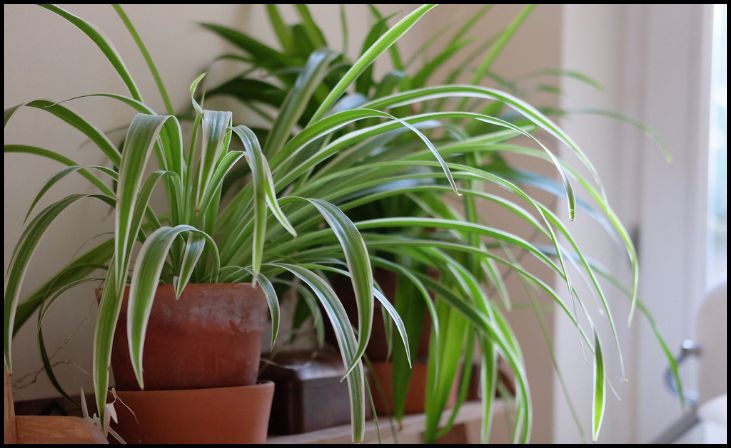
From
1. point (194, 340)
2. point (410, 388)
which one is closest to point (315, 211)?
point (194, 340)

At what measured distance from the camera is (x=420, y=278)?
923 mm

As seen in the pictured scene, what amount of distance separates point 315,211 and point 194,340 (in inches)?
8.4

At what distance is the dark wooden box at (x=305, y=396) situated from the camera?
918 millimetres

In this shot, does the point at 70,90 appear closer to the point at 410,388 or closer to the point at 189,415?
the point at 189,415

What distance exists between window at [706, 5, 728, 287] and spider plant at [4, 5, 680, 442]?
0.57 m

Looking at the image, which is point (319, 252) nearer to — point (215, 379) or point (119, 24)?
point (215, 379)

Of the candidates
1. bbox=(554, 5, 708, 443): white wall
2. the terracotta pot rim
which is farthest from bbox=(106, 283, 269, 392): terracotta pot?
bbox=(554, 5, 708, 443): white wall

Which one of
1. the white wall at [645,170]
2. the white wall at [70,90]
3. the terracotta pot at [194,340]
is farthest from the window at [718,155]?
the terracotta pot at [194,340]

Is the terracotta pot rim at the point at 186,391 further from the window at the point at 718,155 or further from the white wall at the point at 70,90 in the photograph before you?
the window at the point at 718,155

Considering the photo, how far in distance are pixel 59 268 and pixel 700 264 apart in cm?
113

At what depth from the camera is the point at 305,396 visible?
3.02ft

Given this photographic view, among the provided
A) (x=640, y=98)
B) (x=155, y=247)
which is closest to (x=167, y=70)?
(x=155, y=247)

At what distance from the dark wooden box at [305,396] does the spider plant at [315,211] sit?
11cm

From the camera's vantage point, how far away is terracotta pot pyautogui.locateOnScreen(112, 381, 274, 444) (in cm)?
69
